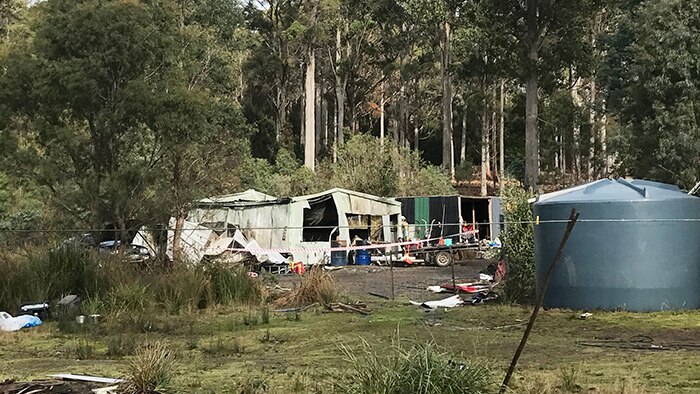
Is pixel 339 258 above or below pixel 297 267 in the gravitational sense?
above

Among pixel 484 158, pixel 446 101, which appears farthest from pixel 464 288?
pixel 484 158

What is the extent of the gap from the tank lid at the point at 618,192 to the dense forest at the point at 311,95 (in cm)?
902

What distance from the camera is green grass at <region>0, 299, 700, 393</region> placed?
6.92 meters

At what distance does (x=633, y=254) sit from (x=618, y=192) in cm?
107

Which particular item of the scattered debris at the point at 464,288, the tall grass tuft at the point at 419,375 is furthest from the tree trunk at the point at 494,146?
the tall grass tuft at the point at 419,375

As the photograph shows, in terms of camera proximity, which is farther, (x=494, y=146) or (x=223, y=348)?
(x=494, y=146)

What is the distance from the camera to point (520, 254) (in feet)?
46.1

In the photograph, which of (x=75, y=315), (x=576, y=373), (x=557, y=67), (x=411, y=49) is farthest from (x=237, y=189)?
(x=576, y=373)

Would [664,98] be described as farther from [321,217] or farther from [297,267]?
[297,267]

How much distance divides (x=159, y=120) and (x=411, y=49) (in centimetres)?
2972

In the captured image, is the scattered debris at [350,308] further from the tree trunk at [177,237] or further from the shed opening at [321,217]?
the shed opening at [321,217]

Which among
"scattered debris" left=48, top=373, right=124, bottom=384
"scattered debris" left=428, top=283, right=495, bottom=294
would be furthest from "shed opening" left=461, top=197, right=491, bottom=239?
"scattered debris" left=48, top=373, right=124, bottom=384

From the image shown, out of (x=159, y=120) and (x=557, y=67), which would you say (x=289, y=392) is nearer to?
(x=159, y=120)

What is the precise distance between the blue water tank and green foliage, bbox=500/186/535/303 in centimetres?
118
